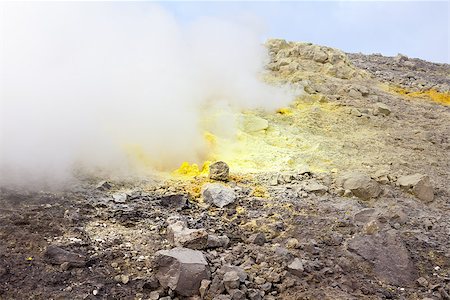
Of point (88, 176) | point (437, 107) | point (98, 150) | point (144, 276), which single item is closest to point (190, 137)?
point (98, 150)

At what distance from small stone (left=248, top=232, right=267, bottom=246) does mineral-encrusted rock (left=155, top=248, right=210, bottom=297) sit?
529 millimetres

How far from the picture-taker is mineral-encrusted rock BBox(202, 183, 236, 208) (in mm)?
4138

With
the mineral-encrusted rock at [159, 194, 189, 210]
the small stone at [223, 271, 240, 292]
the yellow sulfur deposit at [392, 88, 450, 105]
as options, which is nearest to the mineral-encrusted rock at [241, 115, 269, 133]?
the mineral-encrusted rock at [159, 194, 189, 210]

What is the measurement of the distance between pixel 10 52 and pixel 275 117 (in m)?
3.61

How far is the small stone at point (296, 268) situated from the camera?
308cm

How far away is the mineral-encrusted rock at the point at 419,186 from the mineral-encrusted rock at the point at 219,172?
1768mm

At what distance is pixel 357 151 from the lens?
236 inches

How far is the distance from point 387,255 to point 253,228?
999 mm

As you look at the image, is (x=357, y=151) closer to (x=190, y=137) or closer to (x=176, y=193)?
(x=190, y=137)

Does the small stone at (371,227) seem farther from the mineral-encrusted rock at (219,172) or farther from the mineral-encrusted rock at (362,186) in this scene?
the mineral-encrusted rock at (219,172)

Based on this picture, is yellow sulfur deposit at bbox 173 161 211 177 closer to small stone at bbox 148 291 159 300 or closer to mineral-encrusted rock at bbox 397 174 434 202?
mineral-encrusted rock at bbox 397 174 434 202

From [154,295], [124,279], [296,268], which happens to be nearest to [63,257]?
[124,279]

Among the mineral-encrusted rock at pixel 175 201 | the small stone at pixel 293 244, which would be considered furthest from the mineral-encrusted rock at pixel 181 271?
the mineral-encrusted rock at pixel 175 201

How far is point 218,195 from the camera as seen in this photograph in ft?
13.8
